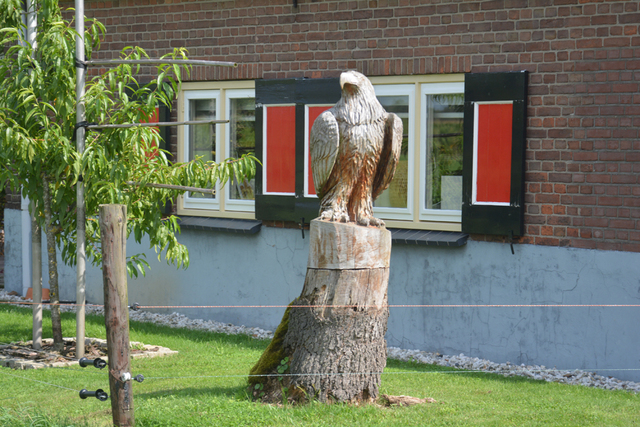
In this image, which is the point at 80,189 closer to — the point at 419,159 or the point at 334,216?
the point at 334,216

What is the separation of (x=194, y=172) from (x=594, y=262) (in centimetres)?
388

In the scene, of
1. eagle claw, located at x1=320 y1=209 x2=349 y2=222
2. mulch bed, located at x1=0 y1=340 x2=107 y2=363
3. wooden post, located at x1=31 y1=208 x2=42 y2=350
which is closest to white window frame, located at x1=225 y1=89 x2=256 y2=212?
mulch bed, located at x1=0 y1=340 x2=107 y2=363

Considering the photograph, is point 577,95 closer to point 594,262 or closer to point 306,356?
point 594,262

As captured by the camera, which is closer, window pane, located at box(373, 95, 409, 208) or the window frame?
the window frame

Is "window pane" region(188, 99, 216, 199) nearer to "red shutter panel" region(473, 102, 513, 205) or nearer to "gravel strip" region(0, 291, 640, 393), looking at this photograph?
"gravel strip" region(0, 291, 640, 393)

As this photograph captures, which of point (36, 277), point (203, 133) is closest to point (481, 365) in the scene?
point (36, 277)

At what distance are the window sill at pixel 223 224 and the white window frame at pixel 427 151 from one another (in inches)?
84.4

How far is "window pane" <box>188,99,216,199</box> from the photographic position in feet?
33.9

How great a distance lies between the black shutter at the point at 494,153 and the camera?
25.9ft

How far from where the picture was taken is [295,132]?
9.37 metres

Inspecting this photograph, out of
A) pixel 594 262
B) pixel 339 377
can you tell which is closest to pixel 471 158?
pixel 594 262

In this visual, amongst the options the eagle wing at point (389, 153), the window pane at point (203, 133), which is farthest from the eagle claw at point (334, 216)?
the window pane at point (203, 133)

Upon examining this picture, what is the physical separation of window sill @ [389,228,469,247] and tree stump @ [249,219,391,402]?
9.79ft

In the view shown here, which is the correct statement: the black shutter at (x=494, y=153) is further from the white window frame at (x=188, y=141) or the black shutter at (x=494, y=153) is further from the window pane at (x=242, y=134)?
the white window frame at (x=188, y=141)
